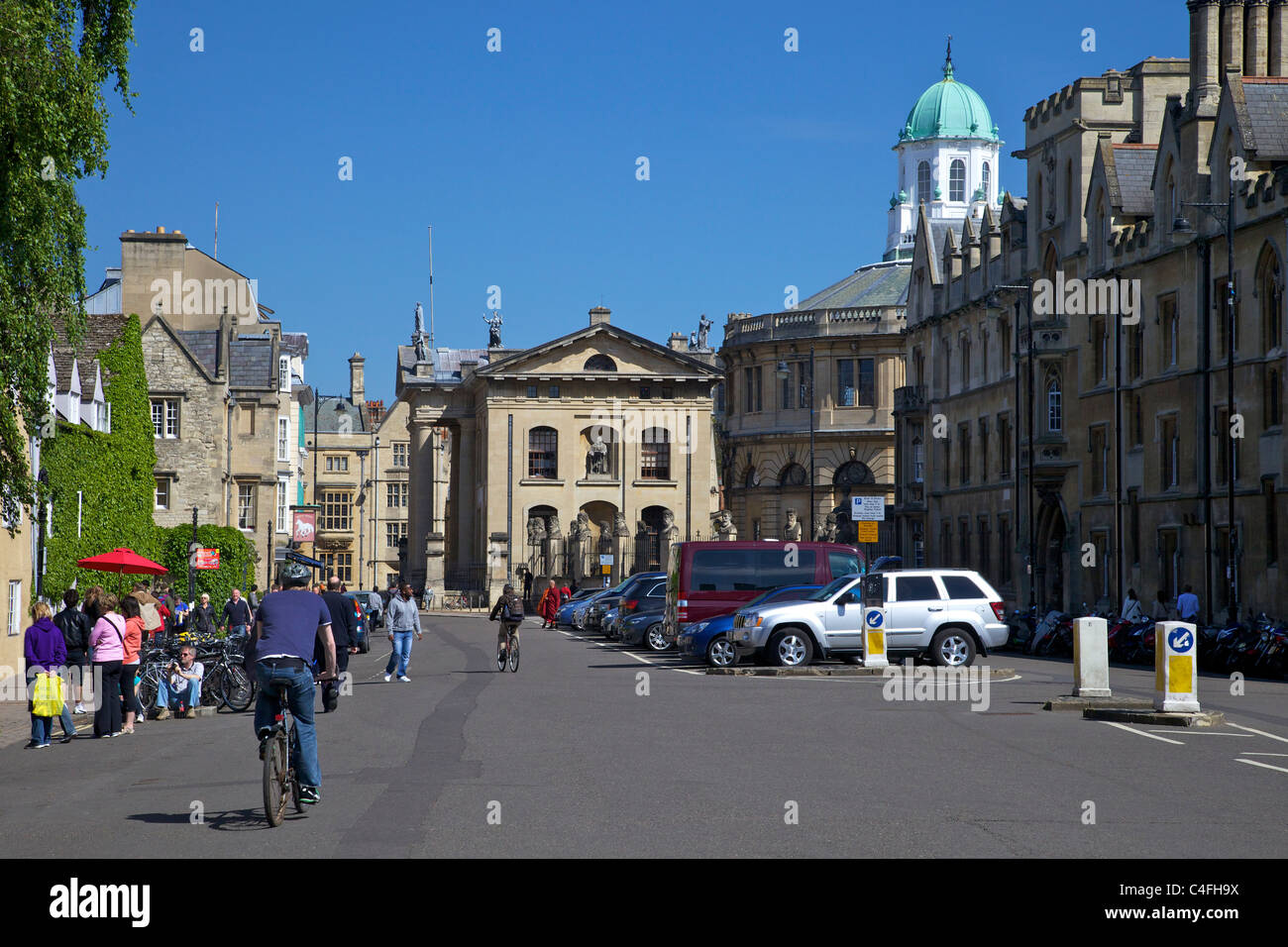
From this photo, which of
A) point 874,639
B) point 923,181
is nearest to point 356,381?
point 923,181

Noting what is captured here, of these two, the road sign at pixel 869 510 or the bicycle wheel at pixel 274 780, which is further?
the road sign at pixel 869 510

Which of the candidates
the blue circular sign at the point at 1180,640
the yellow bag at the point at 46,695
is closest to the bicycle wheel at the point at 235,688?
the yellow bag at the point at 46,695

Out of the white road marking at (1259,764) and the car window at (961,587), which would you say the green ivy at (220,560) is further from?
the white road marking at (1259,764)

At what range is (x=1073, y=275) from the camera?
2175 inches

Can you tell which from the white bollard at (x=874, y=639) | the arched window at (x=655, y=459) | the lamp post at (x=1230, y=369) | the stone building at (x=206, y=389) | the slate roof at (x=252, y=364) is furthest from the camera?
the arched window at (x=655, y=459)

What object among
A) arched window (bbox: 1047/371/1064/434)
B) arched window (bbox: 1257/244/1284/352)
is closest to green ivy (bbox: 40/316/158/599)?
arched window (bbox: 1257/244/1284/352)

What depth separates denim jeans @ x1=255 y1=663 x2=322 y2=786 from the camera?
40.3 feet

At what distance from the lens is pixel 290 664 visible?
A: 12.3m

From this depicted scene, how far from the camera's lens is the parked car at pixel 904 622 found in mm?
29578

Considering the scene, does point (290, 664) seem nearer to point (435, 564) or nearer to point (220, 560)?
point (220, 560)

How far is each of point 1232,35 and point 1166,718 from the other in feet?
113

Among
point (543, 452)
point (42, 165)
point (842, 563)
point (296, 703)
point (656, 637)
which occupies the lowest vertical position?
point (656, 637)

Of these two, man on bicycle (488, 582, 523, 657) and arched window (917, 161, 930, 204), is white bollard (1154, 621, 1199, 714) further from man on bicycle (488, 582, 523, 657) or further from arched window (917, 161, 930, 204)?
arched window (917, 161, 930, 204)

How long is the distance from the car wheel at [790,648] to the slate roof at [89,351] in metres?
15.4
